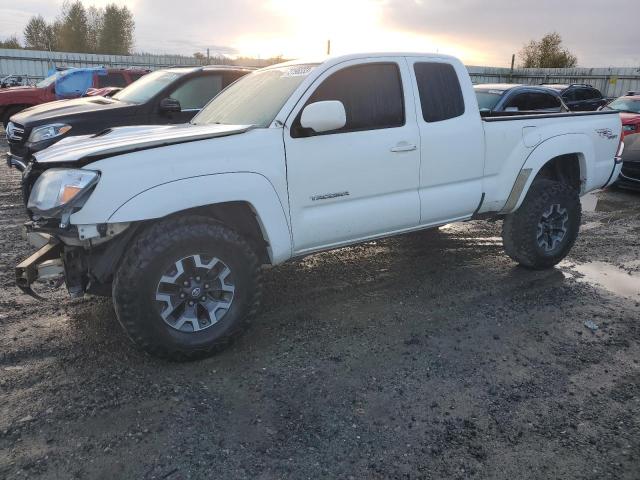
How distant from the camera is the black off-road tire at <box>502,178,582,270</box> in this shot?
16.4ft

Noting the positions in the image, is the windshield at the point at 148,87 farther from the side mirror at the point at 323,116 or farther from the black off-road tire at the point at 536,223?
the black off-road tire at the point at 536,223

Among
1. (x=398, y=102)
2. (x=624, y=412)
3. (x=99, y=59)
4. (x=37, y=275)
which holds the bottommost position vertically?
(x=624, y=412)

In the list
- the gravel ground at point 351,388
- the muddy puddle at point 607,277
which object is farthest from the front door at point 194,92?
the muddy puddle at point 607,277

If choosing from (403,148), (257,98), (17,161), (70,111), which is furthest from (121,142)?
(17,161)

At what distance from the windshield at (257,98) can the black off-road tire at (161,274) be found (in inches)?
36.2

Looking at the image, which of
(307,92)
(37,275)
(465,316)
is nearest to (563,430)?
(465,316)

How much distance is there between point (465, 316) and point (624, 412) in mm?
1405

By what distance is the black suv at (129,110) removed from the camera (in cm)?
729

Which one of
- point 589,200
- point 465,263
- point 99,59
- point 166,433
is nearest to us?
point 166,433

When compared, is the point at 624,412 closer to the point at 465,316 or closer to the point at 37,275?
the point at 465,316

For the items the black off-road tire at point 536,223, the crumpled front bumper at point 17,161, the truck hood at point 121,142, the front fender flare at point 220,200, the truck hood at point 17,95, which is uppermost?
the truck hood at point 17,95

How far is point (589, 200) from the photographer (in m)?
9.03

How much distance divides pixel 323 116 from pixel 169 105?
13.9 ft

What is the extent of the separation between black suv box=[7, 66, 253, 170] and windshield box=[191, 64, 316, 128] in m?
2.78
